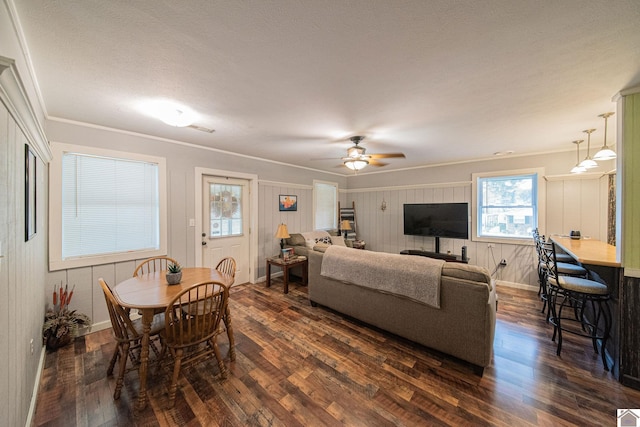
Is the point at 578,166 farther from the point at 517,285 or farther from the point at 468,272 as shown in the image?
the point at 468,272

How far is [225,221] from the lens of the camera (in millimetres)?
4082

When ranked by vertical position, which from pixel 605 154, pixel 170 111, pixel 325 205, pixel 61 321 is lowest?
pixel 61 321

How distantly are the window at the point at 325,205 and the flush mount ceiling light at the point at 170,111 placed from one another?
3536 millimetres

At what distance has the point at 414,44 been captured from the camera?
1393 mm

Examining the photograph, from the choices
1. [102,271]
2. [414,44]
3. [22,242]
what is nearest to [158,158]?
[102,271]

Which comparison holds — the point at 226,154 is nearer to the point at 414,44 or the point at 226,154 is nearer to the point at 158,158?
the point at 158,158

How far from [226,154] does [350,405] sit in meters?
3.83

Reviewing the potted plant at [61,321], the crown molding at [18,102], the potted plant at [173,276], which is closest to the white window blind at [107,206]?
the potted plant at [61,321]

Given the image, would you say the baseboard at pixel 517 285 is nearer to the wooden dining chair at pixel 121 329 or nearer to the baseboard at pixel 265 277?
the baseboard at pixel 265 277

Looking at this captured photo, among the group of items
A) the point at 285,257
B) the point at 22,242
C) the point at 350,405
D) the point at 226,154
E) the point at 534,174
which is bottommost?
the point at 350,405

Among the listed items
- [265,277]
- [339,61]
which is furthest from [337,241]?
[339,61]

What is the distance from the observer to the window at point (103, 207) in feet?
8.28

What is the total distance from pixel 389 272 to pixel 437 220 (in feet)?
9.87

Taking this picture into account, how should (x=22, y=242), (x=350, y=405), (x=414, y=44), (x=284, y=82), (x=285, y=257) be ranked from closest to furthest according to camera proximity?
(x=414, y=44) → (x=22, y=242) → (x=350, y=405) → (x=284, y=82) → (x=285, y=257)
